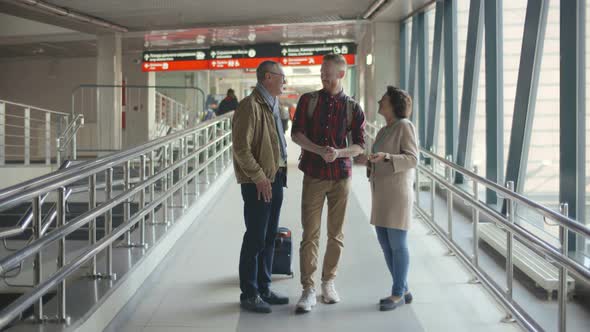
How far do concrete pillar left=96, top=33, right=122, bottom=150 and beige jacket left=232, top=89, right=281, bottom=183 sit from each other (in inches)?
439

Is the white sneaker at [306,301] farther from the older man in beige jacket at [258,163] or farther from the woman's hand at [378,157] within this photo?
the woman's hand at [378,157]

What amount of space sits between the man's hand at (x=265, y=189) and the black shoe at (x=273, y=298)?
705 mm

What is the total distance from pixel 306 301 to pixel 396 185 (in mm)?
923

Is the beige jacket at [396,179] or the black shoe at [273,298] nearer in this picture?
the beige jacket at [396,179]

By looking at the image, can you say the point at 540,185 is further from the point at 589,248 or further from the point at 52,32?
the point at 52,32

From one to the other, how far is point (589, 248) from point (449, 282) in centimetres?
121

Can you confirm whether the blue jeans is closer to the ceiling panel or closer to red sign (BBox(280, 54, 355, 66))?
the ceiling panel

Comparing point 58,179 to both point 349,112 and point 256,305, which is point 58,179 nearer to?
point 256,305

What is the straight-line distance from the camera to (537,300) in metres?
4.42

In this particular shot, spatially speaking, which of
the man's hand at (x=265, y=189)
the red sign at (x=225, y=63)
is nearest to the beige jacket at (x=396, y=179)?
the man's hand at (x=265, y=189)

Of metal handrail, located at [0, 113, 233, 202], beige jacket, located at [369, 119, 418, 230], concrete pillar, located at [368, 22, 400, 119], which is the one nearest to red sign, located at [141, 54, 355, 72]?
concrete pillar, located at [368, 22, 400, 119]

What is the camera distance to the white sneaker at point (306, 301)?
3.65 meters

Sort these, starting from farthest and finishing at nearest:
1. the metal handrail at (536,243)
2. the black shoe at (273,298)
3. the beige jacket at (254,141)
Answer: the black shoe at (273,298) < the beige jacket at (254,141) < the metal handrail at (536,243)

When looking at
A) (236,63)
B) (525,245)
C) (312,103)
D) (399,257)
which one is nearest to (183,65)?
(236,63)
